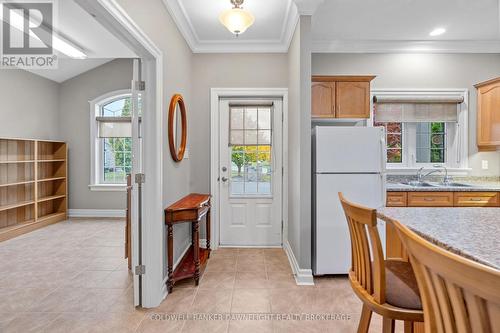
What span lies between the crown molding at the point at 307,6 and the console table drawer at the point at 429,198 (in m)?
2.26

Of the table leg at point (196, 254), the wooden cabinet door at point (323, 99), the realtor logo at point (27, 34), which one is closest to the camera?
the table leg at point (196, 254)

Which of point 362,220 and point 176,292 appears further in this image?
point 176,292

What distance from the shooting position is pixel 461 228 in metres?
1.17

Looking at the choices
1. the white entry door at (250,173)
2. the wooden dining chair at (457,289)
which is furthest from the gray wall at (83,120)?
the wooden dining chair at (457,289)

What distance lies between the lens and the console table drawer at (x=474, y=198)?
9.68ft

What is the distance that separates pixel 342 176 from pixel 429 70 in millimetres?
2297

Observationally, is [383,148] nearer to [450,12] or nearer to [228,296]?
[450,12]

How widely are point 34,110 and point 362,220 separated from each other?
575cm

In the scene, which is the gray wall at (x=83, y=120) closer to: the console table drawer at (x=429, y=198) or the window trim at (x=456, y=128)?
the window trim at (x=456, y=128)

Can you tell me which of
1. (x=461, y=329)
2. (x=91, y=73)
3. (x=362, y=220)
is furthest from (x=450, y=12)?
(x=91, y=73)

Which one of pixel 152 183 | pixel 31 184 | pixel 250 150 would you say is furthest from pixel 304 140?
pixel 31 184

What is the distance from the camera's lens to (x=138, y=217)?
6.94 ft

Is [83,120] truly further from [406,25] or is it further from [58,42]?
[406,25]

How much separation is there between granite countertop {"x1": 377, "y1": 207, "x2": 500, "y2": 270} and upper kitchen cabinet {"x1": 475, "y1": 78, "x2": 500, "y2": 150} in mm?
2526
